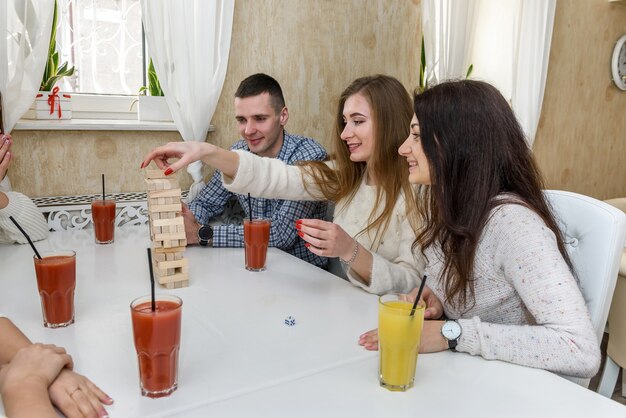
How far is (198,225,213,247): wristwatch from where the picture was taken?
6.05ft

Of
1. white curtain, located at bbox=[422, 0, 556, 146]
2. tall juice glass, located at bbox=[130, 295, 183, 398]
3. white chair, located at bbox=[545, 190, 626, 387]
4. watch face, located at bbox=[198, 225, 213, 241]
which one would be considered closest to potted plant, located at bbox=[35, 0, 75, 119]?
watch face, located at bbox=[198, 225, 213, 241]

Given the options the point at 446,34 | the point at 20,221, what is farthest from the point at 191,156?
the point at 446,34

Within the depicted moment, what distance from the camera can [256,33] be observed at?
261 cm

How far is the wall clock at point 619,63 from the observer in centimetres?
418

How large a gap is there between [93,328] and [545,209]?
1.01 meters

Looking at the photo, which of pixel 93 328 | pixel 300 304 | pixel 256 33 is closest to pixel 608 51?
pixel 256 33

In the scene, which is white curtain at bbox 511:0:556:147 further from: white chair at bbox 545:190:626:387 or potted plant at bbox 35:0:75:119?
potted plant at bbox 35:0:75:119

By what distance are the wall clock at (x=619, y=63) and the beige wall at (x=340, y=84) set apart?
5 centimetres

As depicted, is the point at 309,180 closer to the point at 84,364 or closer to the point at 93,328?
the point at 93,328

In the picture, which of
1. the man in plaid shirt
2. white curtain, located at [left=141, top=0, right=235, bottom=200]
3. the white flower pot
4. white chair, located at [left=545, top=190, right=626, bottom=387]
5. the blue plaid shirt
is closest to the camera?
white chair, located at [left=545, top=190, right=626, bottom=387]

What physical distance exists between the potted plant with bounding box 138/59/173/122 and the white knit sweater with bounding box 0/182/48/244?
0.74 meters

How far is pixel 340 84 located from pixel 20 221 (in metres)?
1.79

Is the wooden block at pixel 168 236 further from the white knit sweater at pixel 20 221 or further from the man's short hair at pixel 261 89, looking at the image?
the man's short hair at pixel 261 89

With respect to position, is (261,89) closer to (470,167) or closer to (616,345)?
(470,167)
